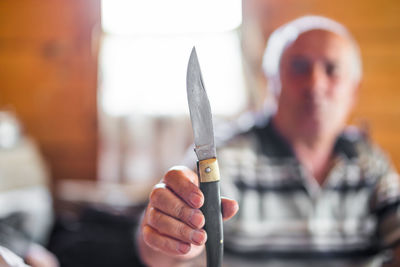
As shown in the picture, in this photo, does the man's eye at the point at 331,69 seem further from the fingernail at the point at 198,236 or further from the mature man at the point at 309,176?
the fingernail at the point at 198,236

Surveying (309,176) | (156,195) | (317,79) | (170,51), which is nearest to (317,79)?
(317,79)

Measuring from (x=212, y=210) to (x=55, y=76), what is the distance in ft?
7.18

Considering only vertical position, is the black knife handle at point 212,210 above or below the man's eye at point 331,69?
below

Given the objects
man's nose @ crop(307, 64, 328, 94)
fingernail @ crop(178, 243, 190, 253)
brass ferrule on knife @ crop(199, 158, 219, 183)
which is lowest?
fingernail @ crop(178, 243, 190, 253)

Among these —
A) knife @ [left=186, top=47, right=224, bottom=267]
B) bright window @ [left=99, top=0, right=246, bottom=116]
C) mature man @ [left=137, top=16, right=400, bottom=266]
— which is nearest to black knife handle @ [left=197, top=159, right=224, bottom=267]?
knife @ [left=186, top=47, right=224, bottom=267]

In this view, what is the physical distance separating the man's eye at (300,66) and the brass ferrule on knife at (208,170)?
54 centimetres

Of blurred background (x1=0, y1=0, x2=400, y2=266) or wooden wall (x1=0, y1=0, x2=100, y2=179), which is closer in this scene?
blurred background (x1=0, y1=0, x2=400, y2=266)

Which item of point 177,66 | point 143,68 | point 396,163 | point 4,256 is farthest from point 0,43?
point 396,163

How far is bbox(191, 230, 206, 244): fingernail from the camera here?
1.45ft

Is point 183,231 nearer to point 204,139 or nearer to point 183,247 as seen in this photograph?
point 183,247

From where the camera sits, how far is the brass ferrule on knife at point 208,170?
16.3 inches

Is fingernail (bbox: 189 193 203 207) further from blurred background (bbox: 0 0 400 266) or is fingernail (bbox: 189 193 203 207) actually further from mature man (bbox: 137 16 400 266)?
blurred background (bbox: 0 0 400 266)

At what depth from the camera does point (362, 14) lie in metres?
2.16

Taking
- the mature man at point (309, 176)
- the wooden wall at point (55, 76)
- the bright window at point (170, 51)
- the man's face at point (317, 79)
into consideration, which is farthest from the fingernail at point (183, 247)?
the wooden wall at point (55, 76)
